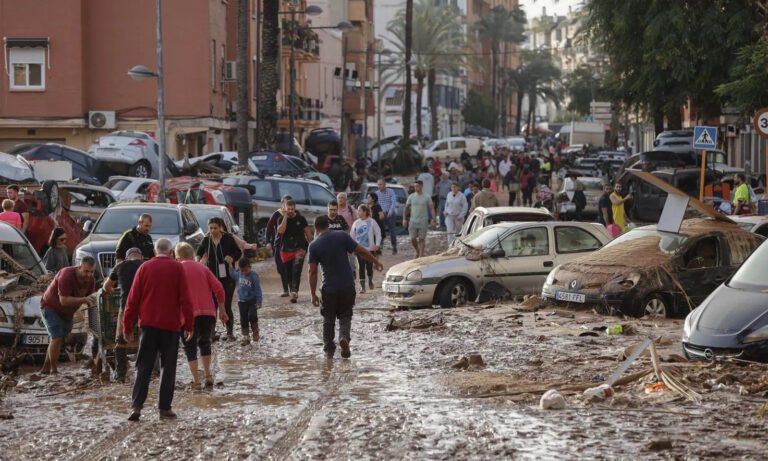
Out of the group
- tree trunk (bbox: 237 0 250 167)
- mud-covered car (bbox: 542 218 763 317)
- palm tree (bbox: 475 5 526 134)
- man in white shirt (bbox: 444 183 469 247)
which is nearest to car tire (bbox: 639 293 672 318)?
mud-covered car (bbox: 542 218 763 317)

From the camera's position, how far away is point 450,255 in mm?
21484

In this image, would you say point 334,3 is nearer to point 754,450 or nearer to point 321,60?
point 321,60

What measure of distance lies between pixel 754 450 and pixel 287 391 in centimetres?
506

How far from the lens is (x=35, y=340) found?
16.1 meters

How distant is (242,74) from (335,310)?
25668 mm

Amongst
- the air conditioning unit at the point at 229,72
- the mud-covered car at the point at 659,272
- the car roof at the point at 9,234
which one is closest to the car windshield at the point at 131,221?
the car roof at the point at 9,234

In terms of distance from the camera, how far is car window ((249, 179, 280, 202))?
3366 cm

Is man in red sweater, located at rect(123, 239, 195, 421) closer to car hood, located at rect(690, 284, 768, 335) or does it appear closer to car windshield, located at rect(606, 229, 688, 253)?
car hood, located at rect(690, 284, 768, 335)


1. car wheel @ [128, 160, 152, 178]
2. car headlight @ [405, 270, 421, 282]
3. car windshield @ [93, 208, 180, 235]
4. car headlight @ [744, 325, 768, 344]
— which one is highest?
car wheel @ [128, 160, 152, 178]

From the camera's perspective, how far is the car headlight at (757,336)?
13.0 m

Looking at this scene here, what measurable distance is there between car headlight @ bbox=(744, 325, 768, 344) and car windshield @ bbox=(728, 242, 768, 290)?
1.05 meters

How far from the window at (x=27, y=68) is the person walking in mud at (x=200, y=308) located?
38.8m

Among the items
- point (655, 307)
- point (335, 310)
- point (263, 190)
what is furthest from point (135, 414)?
point (263, 190)

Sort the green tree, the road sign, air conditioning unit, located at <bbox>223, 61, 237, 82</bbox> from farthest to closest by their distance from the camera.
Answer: the green tree, air conditioning unit, located at <bbox>223, 61, 237, 82</bbox>, the road sign
